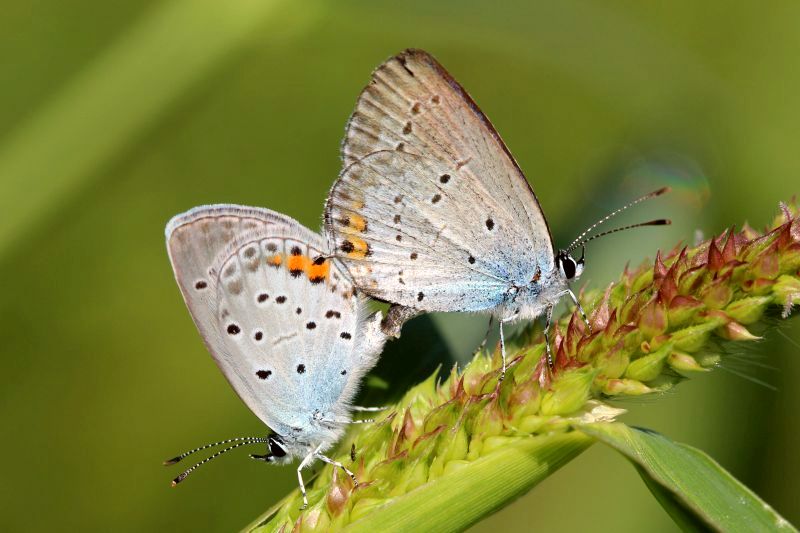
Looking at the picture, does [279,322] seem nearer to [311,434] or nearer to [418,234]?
[311,434]

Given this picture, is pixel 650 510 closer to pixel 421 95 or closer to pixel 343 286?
pixel 343 286

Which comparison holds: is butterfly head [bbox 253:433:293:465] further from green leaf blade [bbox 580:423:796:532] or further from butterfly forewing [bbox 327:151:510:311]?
green leaf blade [bbox 580:423:796:532]

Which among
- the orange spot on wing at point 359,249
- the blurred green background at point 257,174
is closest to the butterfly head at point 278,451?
the blurred green background at point 257,174

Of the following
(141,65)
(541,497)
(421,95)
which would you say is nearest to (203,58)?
(141,65)

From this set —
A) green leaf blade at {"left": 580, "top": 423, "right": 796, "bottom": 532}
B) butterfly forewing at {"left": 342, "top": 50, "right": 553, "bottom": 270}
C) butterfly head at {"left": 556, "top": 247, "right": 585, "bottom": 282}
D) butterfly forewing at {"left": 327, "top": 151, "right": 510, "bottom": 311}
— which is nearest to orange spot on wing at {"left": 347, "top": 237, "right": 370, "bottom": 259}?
butterfly forewing at {"left": 327, "top": 151, "right": 510, "bottom": 311}

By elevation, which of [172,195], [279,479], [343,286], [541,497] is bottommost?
[541,497]

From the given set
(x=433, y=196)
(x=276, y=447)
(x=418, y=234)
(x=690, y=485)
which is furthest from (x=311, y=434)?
(x=690, y=485)
